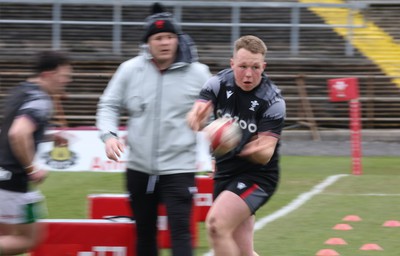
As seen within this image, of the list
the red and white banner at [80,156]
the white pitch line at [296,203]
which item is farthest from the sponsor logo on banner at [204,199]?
the red and white banner at [80,156]

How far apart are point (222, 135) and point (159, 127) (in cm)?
62

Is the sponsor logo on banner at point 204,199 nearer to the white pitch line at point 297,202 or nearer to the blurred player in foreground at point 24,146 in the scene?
the white pitch line at point 297,202

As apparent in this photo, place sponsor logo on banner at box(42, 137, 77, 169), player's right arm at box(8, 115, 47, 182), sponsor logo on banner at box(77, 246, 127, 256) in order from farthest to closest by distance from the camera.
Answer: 1. sponsor logo on banner at box(42, 137, 77, 169)
2. sponsor logo on banner at box(77, 246, 127, 256)
3. player's right arm at box(8, 115, 47, 182)

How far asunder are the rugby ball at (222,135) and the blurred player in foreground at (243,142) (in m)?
0.11

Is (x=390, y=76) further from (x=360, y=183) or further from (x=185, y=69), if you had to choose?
(x=185, y=69)

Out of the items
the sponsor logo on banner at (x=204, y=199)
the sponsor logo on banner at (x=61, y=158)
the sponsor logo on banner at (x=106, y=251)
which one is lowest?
the sponsor logo on banner at (x=61, y=158)

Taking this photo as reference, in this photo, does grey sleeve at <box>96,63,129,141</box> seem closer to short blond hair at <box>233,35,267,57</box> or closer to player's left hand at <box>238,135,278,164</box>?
short blond hair at <box>233,35,267,57</box>

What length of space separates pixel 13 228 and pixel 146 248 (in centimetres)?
94

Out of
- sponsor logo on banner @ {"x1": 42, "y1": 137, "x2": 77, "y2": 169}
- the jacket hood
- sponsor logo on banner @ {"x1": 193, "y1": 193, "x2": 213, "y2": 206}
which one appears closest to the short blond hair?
the jacket hood

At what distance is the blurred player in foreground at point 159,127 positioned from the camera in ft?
21.6

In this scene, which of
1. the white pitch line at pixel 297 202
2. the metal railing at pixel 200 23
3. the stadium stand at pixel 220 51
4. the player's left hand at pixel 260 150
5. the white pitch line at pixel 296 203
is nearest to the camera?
the player's left hand at pixel 260 150

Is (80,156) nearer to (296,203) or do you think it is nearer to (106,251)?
(296,203)

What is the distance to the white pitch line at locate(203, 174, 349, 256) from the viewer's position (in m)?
10.4

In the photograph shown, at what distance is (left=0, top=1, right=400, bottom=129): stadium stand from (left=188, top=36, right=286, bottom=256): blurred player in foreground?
17970 mm
